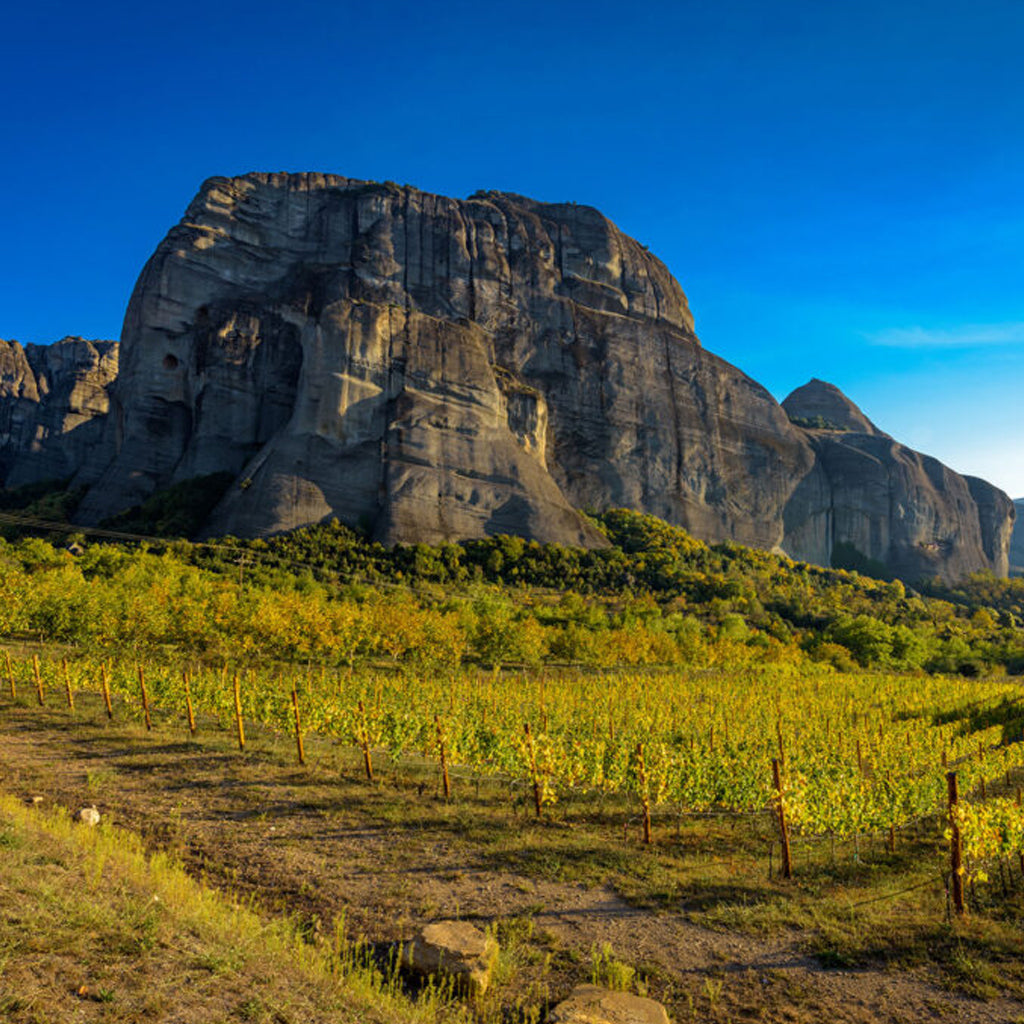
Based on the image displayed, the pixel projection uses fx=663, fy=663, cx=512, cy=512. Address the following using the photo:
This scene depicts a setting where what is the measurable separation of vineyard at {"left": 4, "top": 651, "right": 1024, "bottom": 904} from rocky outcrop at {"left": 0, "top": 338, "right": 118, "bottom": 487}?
316 ft

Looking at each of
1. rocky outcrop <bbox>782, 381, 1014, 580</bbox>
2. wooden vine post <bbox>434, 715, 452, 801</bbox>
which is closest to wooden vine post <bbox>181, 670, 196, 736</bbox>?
wooden vine post <bbox>434, 715, 452, 801</bbox>

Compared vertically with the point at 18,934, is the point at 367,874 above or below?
below

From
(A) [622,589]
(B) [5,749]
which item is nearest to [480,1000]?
(B) [5,749]

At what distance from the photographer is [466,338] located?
84.9 metres

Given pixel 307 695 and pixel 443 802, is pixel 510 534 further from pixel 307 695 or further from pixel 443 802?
pixel 443 802

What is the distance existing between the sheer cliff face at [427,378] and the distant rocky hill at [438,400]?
1.01ft

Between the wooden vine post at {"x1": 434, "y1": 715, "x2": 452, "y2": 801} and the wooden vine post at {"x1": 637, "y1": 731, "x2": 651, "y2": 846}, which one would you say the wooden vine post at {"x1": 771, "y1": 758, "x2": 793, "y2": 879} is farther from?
the wooden vine post at {"x1": 434, "y1": 715, "x2": 452, "y2": 801}

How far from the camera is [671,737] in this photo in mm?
22547

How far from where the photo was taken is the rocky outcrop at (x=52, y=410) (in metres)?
109

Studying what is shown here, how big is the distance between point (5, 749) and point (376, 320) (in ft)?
223

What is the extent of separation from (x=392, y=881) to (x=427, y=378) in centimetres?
7283

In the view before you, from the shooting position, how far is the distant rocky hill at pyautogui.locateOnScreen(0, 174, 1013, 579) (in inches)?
2955

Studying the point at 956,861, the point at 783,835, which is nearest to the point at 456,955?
the point at 783,835

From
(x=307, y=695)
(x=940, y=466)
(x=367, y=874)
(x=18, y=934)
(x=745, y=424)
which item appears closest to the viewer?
(x=18, y=934)
